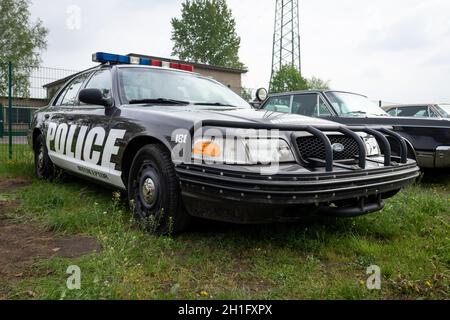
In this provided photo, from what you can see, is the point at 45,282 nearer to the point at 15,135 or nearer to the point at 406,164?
the point at 406,164

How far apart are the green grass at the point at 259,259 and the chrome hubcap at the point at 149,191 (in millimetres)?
256

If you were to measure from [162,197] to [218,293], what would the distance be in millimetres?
939

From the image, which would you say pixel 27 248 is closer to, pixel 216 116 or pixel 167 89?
pixel 216 116

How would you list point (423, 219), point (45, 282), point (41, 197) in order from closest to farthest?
1. point (45, 282)
2. point (423, 219)
3. point (41, 197)

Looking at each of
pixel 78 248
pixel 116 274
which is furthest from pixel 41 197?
pixel 116 274

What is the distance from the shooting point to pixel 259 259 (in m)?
2.53

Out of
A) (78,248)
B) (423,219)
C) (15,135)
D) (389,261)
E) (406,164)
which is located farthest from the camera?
(15,135)

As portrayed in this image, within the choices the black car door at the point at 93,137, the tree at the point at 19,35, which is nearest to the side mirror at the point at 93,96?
the black car door at the point at 93,137

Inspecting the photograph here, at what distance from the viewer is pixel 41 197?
4074 mm

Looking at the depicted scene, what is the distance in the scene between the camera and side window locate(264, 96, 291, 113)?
6469 mm

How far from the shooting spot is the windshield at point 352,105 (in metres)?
5.79

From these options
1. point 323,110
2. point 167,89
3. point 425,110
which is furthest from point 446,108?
point 167,89

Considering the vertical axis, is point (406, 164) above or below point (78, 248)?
above

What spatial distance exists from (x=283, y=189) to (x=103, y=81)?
8.42 ft
